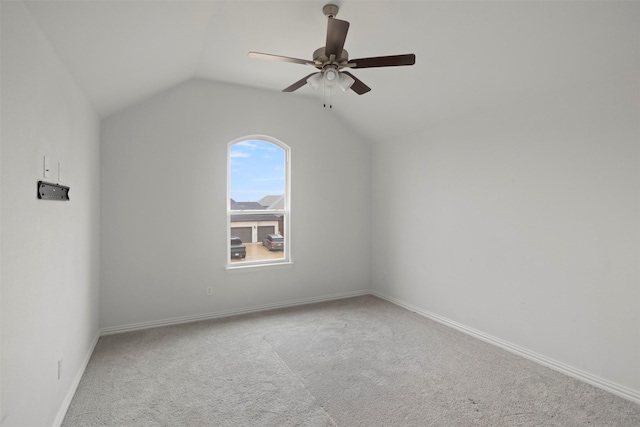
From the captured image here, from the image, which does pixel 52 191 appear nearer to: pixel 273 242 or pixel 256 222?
pixel 256 222

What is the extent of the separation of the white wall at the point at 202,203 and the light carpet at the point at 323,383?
52cm

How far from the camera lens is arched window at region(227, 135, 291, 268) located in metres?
4.28

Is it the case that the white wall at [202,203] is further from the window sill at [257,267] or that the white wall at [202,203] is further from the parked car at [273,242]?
the parked car at [273,242]

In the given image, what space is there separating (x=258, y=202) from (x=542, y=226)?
126 inches

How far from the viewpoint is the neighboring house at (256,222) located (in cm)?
432

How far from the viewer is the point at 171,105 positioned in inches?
149

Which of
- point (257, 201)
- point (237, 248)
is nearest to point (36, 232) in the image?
point (237, 248)

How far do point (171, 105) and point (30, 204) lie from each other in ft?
8.21

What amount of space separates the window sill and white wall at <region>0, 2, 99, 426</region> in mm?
1694

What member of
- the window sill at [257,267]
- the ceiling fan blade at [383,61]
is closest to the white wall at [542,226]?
the ceiling fan blade at [383,61]

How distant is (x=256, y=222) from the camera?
4473 mm

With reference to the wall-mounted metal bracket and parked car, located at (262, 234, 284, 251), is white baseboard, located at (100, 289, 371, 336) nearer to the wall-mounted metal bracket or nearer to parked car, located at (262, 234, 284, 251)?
parked car, located at (262, 234, 284, 251)

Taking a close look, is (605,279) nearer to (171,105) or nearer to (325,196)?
(325,196)

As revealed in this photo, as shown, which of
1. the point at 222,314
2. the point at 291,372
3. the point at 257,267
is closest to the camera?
the point at 291,372
